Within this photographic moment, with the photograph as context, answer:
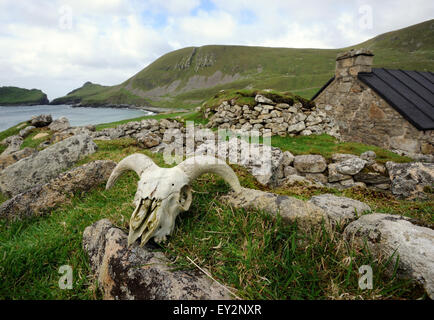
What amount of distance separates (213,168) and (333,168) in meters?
7.49

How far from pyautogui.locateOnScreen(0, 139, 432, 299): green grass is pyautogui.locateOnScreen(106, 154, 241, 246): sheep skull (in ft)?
0.82

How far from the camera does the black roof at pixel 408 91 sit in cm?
1091

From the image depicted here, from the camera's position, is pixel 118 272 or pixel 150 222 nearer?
pixel 118 272

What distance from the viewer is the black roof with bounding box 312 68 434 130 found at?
10.9m

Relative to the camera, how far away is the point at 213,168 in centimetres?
329

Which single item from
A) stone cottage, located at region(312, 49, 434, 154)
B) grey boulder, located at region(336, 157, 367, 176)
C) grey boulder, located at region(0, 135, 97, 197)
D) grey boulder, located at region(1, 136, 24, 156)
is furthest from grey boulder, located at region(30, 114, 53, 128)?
stone cottage, located at region(312, 49, 434, 154)

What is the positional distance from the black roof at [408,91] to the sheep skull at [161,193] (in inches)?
513

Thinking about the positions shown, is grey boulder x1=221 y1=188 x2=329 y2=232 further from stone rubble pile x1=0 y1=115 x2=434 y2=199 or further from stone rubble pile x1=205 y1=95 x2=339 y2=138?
stone rubble pile x1=205 y1=95 x2=339 y2=138

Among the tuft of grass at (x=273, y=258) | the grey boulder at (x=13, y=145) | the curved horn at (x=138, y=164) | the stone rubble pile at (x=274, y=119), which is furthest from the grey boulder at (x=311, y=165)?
the grey boulder at (x=13, y=145)

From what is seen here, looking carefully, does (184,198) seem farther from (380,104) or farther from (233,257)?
(380,104)

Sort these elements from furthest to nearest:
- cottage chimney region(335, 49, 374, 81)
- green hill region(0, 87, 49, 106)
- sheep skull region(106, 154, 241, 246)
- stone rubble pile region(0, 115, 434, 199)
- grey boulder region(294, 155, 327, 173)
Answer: green hill region(0, 87, 49, 106) → cottage chimney region(335, 49, 374, 81) → grey boulder region(294, 155, 327, 173) → stone rubble pile region(0, 115, 434, 199) → sheep skull region(106, 154, 241, 246)

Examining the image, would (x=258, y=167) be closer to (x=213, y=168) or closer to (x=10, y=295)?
(x=213, y=168)

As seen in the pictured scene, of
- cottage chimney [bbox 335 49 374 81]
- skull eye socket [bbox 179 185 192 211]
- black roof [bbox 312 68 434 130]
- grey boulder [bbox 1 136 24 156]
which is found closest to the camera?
skull eye socket [bbox 179 185 192 211]
